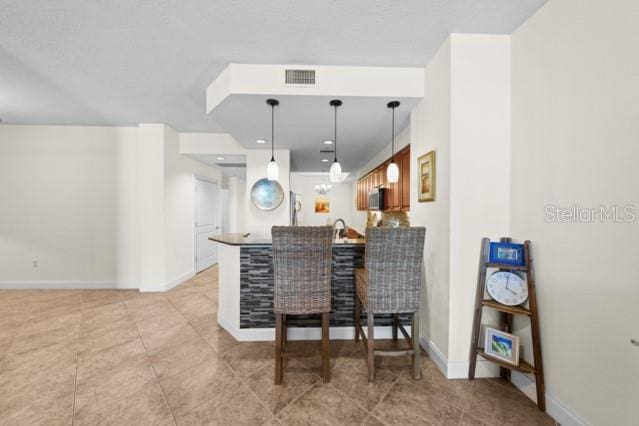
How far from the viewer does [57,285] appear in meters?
4.04

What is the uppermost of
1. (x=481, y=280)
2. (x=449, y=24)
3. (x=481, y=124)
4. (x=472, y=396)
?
(x=449, y=24)

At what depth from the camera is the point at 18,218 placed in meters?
4.00

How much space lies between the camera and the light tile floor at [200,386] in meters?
1.56

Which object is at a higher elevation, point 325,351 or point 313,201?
point 313,201

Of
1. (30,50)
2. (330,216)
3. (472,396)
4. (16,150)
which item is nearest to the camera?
(472,396)

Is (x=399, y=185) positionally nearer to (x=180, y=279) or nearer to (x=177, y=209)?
(x=177, y=209)

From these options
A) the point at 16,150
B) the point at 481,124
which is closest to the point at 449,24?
the point at 481,124

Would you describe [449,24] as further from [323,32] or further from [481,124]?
[323,32]

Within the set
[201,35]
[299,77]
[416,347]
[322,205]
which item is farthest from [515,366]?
[322,205]

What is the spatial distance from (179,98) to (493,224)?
11.7 feet

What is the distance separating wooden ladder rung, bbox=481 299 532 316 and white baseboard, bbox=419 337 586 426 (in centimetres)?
50

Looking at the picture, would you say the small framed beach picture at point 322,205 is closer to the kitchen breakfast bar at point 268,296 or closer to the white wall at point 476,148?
the kitchen breakfast bar at point 268,296

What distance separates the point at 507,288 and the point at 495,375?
29.3 inches

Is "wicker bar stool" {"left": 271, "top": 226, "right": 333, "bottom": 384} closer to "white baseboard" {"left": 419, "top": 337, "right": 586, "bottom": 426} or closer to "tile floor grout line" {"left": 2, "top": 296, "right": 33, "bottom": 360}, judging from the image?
"white baseboard" {"left": 419, "top": 337, "right": 586, "bottom": 426}
